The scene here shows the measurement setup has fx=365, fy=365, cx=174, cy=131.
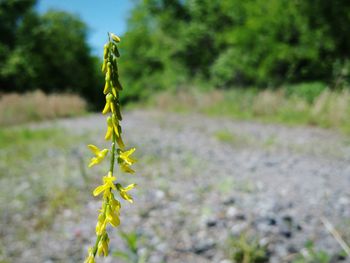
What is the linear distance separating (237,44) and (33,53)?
1311cm

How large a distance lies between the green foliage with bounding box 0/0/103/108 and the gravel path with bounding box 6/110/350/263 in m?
18.4

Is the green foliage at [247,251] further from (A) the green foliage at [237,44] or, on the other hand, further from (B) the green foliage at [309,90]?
(B) the green foliage at [309,90]

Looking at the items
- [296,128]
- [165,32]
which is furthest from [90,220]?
[165,32]

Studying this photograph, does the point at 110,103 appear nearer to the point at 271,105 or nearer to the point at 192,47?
the point at 271,105

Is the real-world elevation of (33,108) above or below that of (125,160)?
below

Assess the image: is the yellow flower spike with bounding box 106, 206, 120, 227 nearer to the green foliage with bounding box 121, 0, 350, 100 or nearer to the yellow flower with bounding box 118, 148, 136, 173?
the yellow flower with bounding box 118, 148, 136, 173

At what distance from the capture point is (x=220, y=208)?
2.80 metres

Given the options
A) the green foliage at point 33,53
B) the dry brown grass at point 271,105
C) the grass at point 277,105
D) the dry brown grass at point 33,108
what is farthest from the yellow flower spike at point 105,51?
the green foliage at point 33,53

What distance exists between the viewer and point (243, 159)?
486cm

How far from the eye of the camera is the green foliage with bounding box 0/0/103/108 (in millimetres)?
21031

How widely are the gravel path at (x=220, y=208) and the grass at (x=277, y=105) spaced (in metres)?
2.21

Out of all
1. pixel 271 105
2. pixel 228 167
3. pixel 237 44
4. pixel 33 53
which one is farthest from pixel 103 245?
pixel 33 53

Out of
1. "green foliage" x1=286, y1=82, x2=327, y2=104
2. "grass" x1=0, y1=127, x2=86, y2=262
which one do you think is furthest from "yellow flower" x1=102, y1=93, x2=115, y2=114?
"green foliage" x1=286, y1=82, x2=327, y2=104

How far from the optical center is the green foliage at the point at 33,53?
69.0 ft
